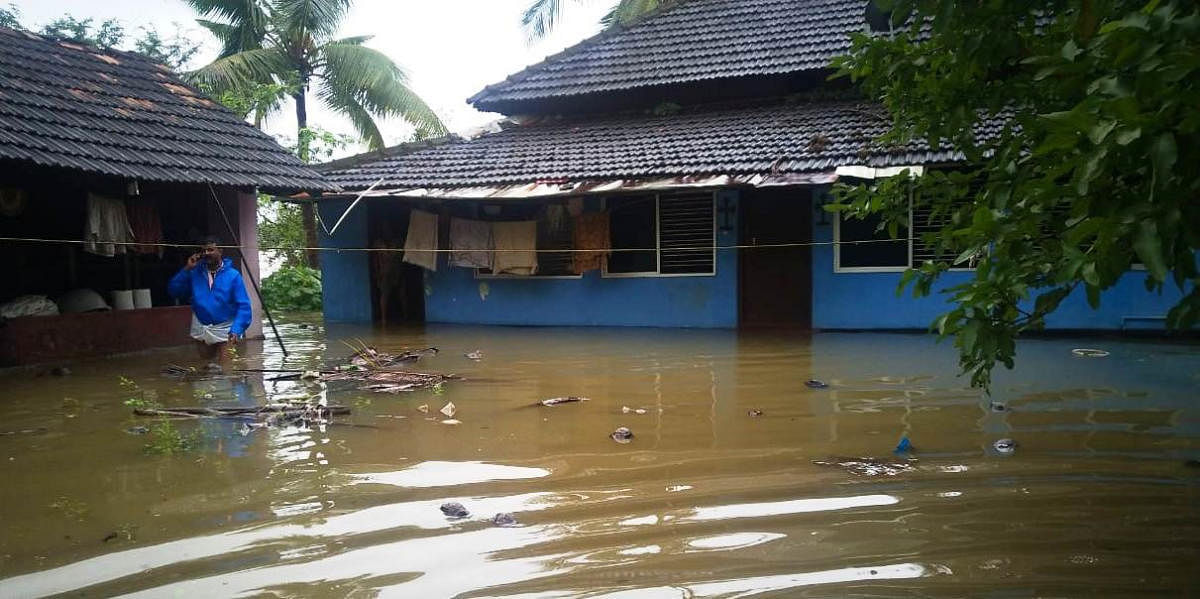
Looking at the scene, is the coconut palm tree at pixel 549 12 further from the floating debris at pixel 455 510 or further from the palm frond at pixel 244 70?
the floating debris at pixel 455 510

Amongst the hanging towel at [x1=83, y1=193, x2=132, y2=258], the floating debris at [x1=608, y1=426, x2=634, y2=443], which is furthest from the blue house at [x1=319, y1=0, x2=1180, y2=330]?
the floating debris at [x1=608, y1=426, x2=634, y2=443]

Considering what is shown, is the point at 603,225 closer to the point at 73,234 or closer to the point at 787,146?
the point at 787,146

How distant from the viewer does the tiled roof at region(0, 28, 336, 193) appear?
7898mm

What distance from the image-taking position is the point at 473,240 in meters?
12.3

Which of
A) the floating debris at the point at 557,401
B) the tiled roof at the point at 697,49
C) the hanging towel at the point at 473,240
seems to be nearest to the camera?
the floating debris at the point at 557,401

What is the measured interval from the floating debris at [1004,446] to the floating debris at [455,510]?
10.3ft

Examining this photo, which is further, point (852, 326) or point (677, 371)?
point (852, 326)

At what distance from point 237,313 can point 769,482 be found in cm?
575

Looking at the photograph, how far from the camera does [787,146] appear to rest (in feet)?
34.4

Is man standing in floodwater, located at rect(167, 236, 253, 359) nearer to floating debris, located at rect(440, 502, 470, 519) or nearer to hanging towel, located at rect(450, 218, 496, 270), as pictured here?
floating debris, located at rect(440, 502, 470, 519)

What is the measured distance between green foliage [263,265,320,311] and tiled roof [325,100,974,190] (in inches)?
278

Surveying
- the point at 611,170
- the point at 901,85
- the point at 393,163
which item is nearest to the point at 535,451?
the point at 901,85

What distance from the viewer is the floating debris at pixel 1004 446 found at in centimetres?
454

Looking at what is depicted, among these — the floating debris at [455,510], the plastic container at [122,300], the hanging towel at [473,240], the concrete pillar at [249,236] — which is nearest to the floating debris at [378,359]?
the concrete pillar at [249,236]
